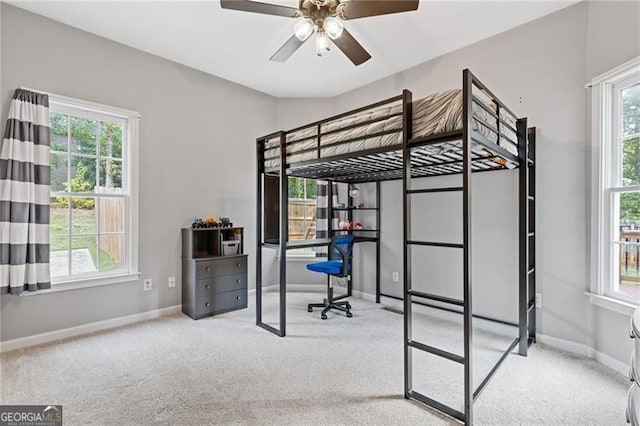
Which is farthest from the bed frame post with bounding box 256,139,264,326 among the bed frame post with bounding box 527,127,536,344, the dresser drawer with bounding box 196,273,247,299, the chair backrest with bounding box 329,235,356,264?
the bed frame post with bounding box 527,127,536,344

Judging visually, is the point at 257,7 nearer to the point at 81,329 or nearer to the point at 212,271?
the point at 212,271

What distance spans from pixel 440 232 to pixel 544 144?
1294 mm

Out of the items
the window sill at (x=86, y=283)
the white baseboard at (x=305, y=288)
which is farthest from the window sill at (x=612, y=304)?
the window sill at (x=86, y=283)

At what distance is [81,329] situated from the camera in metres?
3.13

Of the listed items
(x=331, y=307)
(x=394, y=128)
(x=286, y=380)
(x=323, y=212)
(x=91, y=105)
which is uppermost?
(x=91, y=105)

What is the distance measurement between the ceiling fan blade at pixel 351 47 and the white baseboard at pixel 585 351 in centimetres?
295

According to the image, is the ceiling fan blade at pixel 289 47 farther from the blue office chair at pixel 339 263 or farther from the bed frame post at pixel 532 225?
the bed frame post at pixel 532 225

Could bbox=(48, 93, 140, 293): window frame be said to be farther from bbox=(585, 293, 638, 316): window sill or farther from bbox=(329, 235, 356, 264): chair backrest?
bbox=(585, 293, 638, 316): window sill

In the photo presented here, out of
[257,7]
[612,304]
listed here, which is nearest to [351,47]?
[257,7]

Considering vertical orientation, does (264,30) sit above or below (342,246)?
above

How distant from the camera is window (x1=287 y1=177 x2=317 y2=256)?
193 inches

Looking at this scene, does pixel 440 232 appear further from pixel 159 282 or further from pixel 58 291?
pixel 58 291

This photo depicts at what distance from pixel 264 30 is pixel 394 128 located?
1.81m

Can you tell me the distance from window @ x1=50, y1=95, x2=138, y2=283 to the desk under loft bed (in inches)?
Answer: 57.4
